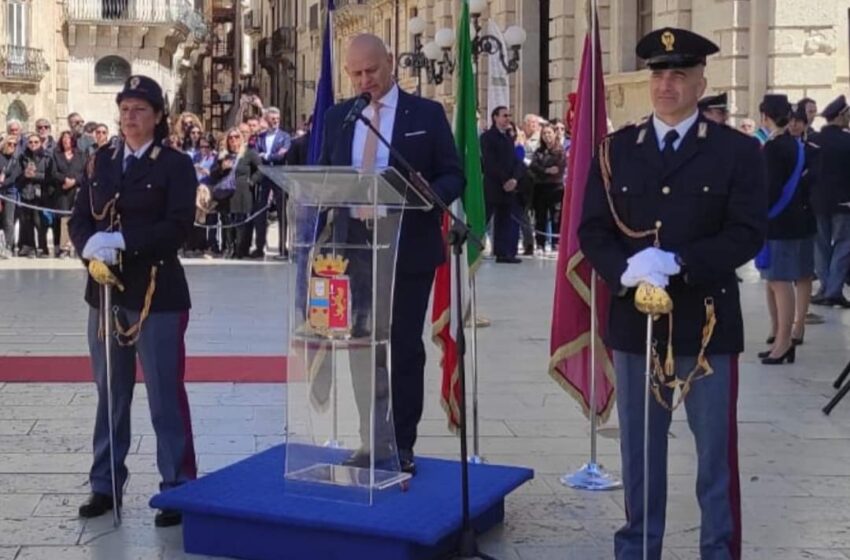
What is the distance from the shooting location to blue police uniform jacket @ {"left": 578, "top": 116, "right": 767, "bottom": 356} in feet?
16.7

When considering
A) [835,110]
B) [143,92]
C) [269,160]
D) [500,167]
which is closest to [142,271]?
[143,92]

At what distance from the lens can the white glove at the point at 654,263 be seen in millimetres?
4969

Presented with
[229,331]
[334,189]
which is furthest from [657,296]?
[229,331]

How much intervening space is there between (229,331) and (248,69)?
275 feet

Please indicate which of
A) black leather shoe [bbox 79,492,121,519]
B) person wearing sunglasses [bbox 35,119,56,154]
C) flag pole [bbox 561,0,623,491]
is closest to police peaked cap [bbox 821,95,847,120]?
flag pole [bbox 561,0,623,491]

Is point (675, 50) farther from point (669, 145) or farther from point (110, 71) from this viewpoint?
point (110, 71)

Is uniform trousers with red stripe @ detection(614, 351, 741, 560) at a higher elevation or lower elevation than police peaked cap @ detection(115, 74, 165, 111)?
lower

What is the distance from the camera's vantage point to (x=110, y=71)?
43.8 meters

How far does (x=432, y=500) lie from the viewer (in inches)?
242

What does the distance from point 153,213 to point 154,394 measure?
2.87 feet

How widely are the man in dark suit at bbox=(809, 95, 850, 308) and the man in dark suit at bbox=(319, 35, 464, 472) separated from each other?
632 centimetres

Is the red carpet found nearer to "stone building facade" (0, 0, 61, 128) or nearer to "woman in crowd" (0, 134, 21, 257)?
"woman in crowd" (0, 134, 21, 257)

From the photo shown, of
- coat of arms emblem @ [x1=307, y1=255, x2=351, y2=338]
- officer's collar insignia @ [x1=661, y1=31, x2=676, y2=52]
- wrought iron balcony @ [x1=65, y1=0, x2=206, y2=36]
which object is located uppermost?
wrought iron balcony @ [x1=65, y1=0, x2=206, y2=36]

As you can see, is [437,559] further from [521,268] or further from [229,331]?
[521,268]
